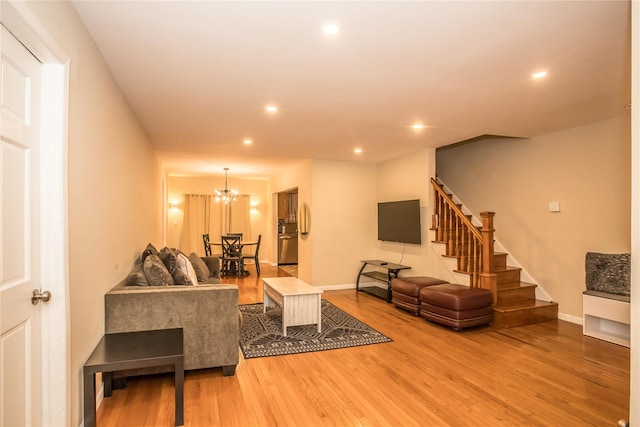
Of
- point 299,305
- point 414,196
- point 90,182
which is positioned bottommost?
point 299,305

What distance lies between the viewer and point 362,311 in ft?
16.6

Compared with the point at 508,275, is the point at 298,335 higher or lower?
lower

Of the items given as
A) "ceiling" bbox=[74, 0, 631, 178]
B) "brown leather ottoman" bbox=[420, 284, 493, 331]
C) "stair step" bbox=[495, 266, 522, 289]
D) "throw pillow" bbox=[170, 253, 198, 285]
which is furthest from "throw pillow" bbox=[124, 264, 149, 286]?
"stair step" bbox=[495, 266, 522, 289]

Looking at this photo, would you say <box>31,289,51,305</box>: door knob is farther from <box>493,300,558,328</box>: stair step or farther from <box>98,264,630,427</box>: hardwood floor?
<box>493,300,558,328</box>: stair step

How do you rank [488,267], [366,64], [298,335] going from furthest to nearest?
[488,267]
[298,335]
[366,64]

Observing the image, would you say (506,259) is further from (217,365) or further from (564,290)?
(217,365)

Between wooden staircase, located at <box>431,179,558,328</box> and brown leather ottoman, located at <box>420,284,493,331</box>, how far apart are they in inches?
9.2

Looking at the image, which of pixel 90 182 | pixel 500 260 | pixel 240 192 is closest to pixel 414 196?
pixel 500 260

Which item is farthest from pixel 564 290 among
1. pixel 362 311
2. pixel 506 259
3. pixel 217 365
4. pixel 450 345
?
pixel 217 365

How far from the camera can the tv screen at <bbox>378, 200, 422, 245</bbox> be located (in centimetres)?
580

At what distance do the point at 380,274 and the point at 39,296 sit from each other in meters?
5.47

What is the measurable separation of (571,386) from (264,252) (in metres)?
8.49

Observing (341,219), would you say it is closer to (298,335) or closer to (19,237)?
(298,335)

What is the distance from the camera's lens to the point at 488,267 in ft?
14.8
